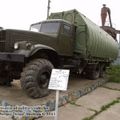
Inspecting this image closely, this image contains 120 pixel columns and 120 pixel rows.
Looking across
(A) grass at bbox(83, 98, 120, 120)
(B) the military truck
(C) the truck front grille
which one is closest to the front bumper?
(B) the military truck

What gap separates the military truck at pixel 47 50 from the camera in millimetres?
7336

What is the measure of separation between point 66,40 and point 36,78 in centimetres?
330

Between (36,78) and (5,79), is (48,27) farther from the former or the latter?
(36,78)

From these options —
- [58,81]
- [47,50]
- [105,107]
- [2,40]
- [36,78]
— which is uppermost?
[2,40]

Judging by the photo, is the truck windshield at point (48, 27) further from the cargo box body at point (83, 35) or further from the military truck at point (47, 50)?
the cargo box body at point (83, 35)

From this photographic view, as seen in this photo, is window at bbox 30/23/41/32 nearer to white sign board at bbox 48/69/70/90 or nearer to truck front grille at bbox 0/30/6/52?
truck front grille at bbox 0/30/6/52

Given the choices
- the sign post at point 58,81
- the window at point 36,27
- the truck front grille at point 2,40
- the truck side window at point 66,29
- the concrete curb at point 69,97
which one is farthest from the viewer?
the window at point 36,27

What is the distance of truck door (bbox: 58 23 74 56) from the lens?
9773 mm

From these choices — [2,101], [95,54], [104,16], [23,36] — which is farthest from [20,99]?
[104,16]

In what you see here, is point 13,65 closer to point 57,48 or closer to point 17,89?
point 17,89

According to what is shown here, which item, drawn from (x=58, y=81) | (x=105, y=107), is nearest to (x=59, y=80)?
(x=58, y=81)

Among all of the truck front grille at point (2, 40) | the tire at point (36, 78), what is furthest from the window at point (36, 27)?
the tire at point (36, 78)

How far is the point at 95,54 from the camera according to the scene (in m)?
12.3

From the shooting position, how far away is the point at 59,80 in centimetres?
559
